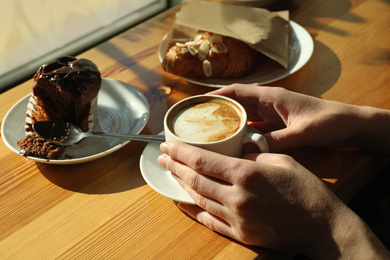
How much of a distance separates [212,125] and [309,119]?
198mm

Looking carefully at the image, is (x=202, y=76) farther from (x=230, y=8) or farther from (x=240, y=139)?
(x=240, y=139)

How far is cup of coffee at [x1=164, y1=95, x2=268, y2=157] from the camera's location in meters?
0.75

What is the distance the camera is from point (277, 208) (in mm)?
668

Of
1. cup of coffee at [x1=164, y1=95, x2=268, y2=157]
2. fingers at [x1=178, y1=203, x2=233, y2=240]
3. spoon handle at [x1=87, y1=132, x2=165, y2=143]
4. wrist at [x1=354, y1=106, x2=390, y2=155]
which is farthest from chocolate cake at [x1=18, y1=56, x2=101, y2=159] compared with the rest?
wrist at [x1=354, y1=106, x2=390, y2=155]

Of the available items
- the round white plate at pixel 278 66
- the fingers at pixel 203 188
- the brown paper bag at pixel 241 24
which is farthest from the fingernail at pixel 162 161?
the brown paper bag at pixel 241 24

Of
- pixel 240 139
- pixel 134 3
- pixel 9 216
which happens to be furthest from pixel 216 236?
pixel 134 3

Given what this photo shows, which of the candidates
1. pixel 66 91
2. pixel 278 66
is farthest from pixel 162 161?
pixel 278 66

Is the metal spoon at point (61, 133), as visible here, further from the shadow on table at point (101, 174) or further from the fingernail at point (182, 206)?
the fingernail at point (182, 206)

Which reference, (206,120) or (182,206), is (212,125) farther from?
(182,206)

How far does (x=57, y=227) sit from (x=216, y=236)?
0.98 feet

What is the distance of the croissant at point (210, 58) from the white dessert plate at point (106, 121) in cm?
15

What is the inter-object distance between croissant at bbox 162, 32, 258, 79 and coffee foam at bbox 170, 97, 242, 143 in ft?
0.93

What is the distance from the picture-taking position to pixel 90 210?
2.62 ft

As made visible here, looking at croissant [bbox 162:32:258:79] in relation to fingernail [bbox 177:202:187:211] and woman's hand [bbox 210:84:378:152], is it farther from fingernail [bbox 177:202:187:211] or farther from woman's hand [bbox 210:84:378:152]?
fingernail [bbox 177:202:187:211]
